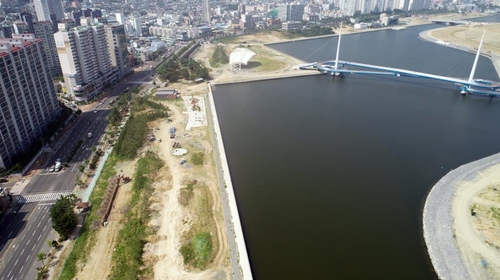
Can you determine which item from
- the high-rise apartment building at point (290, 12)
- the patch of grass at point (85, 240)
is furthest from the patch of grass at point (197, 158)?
the high-rise apartment building at point (290, 12)

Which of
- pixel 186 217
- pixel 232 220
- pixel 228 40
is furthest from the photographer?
pixel 228 40

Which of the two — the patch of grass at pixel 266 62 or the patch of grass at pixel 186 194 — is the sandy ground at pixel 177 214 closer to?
the patch of grass at pixel 186 194

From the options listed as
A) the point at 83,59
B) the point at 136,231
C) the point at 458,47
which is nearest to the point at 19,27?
the point at 83,59

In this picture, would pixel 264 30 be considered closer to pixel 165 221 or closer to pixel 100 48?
pixel 100 48

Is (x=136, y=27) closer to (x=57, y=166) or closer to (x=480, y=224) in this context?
(x=57, y=166)

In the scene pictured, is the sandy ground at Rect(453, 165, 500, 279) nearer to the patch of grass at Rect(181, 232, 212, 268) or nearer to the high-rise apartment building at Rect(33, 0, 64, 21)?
the patch of grass at Rect(181, 232, 212, 268)

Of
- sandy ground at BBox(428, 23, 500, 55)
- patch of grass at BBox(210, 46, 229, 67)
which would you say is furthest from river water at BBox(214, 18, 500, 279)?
sandy ground at BBox(428, 23, 500, 55)
